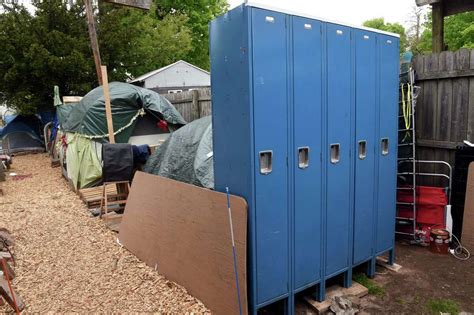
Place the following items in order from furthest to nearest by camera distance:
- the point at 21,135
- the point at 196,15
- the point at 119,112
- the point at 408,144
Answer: the point at 196,15
the point at 21,135
the point at 119,112
the point at 408,144

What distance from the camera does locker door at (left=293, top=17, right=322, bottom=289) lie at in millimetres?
2879

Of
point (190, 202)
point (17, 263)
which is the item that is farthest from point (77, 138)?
point (190, 202)

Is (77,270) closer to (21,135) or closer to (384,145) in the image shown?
(384,145)

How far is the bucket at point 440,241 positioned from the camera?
13.5 ft

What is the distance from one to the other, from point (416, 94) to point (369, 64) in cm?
155

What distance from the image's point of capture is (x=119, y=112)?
7.75 m

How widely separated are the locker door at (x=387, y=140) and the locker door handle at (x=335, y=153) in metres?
0.69

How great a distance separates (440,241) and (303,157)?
235 centimetres

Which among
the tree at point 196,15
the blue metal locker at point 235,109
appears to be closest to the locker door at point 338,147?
the blue metal locker at point 235,109

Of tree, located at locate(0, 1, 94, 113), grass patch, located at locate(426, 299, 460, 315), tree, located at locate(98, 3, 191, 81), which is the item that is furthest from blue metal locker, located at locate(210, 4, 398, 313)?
tree, located at locate(98, 3, 191, 81)

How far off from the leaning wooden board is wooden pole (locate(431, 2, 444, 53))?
460cm

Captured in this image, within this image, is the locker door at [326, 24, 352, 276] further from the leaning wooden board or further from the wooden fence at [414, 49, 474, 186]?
the wooden fence at [414, 49, 474, 186]

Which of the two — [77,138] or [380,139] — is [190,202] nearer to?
[380,139]

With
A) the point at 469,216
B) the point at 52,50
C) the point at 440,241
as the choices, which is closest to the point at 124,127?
the point at 440,241
